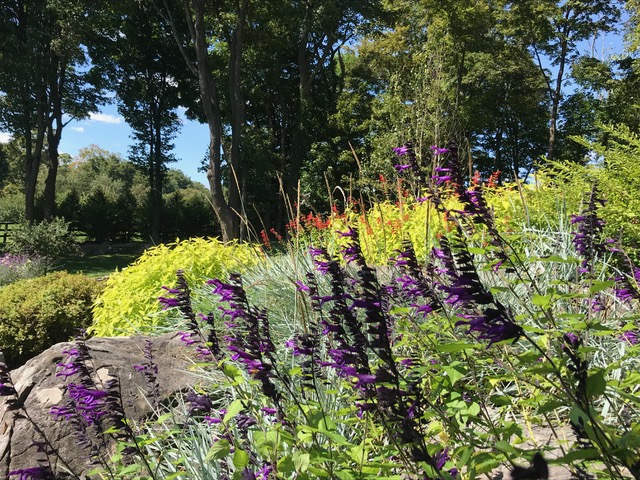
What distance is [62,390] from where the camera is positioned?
113 inches

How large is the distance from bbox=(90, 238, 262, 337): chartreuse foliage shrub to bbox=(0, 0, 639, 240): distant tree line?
10.4 m

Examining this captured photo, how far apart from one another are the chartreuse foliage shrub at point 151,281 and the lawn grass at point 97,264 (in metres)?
9.84

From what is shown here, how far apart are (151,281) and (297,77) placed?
2212cm

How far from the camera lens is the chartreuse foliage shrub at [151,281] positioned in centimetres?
444

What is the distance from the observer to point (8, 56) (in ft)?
55.5

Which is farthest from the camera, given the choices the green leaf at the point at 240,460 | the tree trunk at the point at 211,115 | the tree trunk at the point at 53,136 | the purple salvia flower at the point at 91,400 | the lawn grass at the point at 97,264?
the tree trunk at the point at 53,136

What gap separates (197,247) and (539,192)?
13.7 feet

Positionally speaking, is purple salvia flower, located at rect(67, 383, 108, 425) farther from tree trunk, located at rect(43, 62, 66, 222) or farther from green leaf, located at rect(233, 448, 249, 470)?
tree trunk, located at rect(43, 62, 66, 222)

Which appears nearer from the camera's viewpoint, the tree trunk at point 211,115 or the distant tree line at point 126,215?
the tree trunk at point 211,115

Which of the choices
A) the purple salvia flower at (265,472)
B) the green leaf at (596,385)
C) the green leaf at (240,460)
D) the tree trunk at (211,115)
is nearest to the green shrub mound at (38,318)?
the tree trunk at (211,115)

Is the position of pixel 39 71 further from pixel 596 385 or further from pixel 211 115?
pixel 596 385

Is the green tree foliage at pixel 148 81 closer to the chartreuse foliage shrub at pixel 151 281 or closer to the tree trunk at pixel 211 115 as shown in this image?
the tree trunk at pixel 211 115

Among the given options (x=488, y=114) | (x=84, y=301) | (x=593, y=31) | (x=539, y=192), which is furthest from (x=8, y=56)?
(x=593, y=31)

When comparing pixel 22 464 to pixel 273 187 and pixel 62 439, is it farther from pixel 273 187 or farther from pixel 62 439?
pixel 273 187
